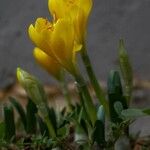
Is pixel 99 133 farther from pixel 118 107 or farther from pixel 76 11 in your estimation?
pixel 76 11

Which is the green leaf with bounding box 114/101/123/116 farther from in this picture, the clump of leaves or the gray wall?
the gray wall

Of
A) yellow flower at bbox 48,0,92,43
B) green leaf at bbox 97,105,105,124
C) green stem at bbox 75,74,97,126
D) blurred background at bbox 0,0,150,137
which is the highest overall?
blurred background at bbox 0,0,150,137

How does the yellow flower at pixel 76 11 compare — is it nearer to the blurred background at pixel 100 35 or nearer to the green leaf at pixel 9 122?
the green leaf at pixel 9 122

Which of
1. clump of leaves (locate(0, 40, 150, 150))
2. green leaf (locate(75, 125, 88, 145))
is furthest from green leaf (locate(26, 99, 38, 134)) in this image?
green leaf (locate(75, 125, 88, 145))

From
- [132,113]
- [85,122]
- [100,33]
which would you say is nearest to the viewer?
[132,113]

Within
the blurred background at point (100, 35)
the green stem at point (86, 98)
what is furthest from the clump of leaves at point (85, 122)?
the blurred background at point (100, 35)

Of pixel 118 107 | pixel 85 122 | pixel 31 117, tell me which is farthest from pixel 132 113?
pixel 31 117
